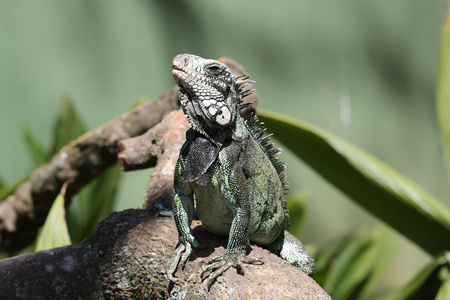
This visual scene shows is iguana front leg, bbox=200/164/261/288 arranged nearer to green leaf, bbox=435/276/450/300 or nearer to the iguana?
the iguana

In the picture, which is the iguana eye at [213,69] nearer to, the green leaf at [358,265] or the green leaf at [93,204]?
the green leaf at [358,265]

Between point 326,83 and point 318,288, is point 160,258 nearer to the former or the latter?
point 318,288

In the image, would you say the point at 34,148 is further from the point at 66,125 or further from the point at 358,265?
the point at 358,265

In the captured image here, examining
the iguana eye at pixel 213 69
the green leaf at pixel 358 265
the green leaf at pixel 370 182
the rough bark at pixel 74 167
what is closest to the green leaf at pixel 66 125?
the rough bark at pixel 74 167

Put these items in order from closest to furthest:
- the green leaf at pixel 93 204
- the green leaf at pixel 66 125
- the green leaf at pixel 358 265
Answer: the green leaf at pixel 358 265
the green leaf at pixel 66 125
the green leaf at pixel 93 204

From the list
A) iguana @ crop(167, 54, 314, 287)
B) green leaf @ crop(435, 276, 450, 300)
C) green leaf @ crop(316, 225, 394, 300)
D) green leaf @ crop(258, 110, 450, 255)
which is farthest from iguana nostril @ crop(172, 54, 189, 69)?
green leaf @ crop(316, 225, 394, 300)

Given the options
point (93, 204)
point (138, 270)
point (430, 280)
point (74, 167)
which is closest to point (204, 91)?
point (138, 270)
